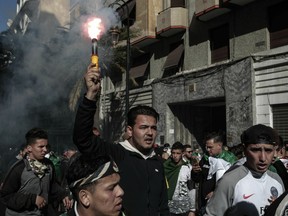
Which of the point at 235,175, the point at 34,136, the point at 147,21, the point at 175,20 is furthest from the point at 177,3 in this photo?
the point at 235,175

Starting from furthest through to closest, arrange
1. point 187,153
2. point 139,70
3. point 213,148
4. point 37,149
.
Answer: point 139,70 < point 187,153 < point 213,148 < point 37,149

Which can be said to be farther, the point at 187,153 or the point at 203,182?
the point at 187,153

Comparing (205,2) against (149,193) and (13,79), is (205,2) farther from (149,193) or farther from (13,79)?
(149,193)

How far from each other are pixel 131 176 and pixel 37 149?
171cm

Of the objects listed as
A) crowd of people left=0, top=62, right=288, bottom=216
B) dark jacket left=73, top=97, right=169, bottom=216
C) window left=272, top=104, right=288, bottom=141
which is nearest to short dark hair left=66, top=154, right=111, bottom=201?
crowd of people left=0, top=62, right=288, bottom=216

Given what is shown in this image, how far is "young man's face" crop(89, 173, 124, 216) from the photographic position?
2037 mm

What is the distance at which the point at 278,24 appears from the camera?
12680 mm

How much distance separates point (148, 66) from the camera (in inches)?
784

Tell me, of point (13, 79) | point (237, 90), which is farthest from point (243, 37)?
point (13, 79)

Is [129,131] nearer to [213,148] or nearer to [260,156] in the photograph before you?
[260,156]

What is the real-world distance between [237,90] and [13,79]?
9288mm

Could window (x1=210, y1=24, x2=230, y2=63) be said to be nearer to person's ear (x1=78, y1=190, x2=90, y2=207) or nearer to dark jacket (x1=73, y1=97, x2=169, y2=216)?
dark jacket (x1=73, y1=97, x2=169, y2=216)

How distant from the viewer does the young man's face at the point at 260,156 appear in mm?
2914

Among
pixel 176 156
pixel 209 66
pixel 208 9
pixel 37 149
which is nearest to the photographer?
pixel 37 149
